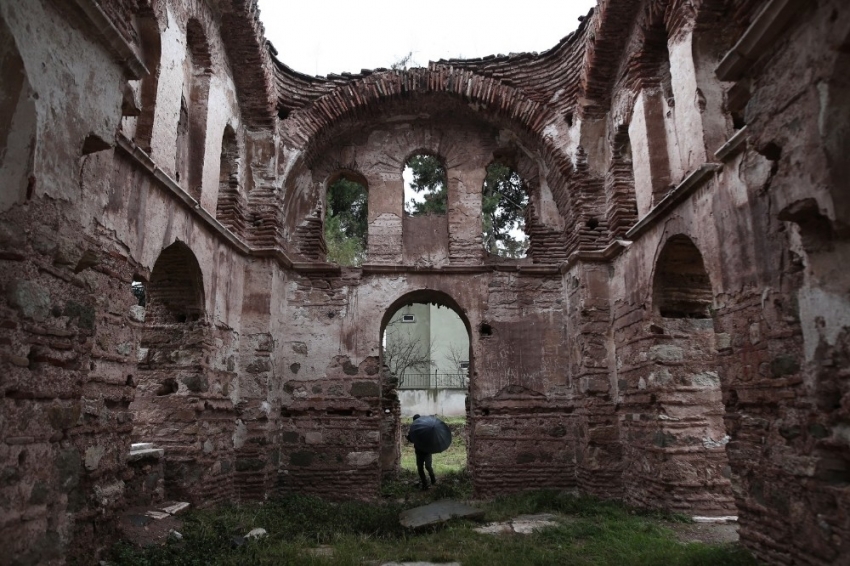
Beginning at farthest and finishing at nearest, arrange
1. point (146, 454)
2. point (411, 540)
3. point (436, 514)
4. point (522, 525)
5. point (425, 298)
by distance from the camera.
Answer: point (425, 298) < point (522, 525) < point (436, 514) < point (146, 454) < point (411, 540)

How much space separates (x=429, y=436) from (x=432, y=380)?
17.2m

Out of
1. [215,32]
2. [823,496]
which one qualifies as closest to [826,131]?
[823,496]

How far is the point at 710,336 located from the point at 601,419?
76.6 inches

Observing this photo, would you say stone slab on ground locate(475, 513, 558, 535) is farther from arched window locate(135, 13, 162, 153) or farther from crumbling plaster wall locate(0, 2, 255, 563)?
arched window locate(135, 13, 162, 153)

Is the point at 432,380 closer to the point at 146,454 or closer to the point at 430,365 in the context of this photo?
the point at 430,365

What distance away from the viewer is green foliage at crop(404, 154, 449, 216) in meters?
17.9

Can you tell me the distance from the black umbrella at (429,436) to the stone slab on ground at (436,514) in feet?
8.81

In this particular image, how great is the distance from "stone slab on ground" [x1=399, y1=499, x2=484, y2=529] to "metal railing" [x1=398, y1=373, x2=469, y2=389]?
62.4 ft

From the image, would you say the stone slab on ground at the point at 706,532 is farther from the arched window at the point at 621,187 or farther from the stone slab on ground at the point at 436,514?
the arched window at the point at 621,187

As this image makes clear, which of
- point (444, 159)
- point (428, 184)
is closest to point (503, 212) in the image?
point (428, 184)

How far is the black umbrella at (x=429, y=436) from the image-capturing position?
32.1ft

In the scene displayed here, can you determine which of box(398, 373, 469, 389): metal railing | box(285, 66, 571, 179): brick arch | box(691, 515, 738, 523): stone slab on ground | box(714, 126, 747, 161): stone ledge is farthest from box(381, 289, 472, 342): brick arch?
box(398, 373, 469, 389): metal railing

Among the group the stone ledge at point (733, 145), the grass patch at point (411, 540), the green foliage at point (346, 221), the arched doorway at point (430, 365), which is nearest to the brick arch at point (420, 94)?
the stone ledge at point (733, 145)

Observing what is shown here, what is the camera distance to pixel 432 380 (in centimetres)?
2697
